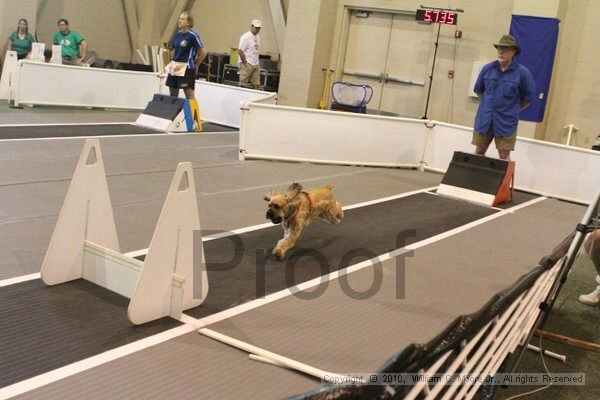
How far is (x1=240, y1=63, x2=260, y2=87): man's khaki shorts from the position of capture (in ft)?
44.9

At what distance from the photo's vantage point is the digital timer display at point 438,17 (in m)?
14.2

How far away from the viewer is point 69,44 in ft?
44.9

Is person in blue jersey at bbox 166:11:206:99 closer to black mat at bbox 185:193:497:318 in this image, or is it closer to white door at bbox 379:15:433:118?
black mat at bbox 185:193:497:318

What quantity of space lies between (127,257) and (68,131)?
21.8 feet

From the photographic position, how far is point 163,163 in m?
8.51

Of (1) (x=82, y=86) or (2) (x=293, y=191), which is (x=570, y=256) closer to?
(2) (x=293, y=191)

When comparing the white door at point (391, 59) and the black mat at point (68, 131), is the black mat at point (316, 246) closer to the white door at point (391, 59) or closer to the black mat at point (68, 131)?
the black mat at point (68, 131)

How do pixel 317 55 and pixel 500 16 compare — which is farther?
pixel 317 55

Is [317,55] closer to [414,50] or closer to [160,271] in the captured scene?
[414,50]

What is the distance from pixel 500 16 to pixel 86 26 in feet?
37.4

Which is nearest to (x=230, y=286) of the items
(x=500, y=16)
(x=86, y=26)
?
(x=500, y=16)

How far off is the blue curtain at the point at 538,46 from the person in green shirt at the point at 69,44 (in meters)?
9.03

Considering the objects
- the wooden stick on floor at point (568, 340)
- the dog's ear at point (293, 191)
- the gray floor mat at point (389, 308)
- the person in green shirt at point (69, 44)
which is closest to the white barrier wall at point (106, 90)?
the person in green shirt at point (69, 44)

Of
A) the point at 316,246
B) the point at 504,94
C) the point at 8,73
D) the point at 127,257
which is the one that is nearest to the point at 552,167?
the point at 504,94
